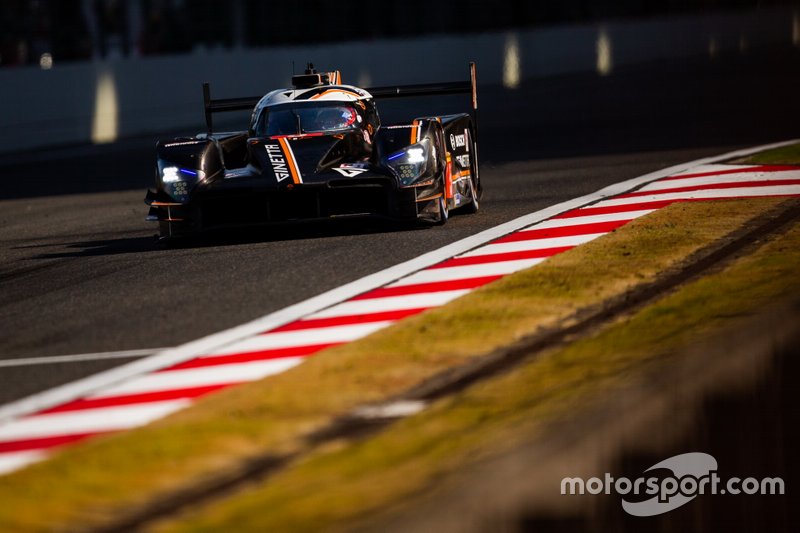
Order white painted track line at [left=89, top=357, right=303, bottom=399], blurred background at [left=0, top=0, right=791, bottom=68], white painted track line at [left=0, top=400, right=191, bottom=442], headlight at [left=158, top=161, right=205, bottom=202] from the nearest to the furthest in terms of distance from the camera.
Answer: white painted track line at [left=0, top=400, right=191, bottom=442]
white painted track line at [left=89, top=357, right=303, bottom=399]
headlight at [left=158, top=161, right=205, bottom=202]
blurred background at [left=0, top=0, right=791, bottom=68]

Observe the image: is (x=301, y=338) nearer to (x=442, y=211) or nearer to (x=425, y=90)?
(x=442, y=211)

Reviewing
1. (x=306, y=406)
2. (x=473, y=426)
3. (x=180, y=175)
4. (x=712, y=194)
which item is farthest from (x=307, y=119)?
(x=473, y=426)

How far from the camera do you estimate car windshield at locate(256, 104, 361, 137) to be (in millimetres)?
11836

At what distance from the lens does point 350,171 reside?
10.8 metres

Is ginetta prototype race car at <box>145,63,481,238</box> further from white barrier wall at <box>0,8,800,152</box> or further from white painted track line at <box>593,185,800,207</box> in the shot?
white barrier wall at <box>0,8,800,152</box>

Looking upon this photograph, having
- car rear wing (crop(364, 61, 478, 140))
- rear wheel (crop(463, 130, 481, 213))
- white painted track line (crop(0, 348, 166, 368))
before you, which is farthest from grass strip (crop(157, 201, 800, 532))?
car rear wing (crop(364, 61, 478, 140))

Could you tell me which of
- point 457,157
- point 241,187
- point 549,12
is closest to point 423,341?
point 241,187

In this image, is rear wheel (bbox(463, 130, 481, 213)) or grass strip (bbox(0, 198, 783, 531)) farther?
rear wheel (bbox(463, 130, 481, 213))

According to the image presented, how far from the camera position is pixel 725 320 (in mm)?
7289

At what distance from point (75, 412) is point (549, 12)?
113ft

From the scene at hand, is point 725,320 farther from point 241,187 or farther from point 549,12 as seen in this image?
point 549,12

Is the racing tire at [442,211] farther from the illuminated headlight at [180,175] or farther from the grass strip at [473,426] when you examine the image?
the grass strip at [473,426]
